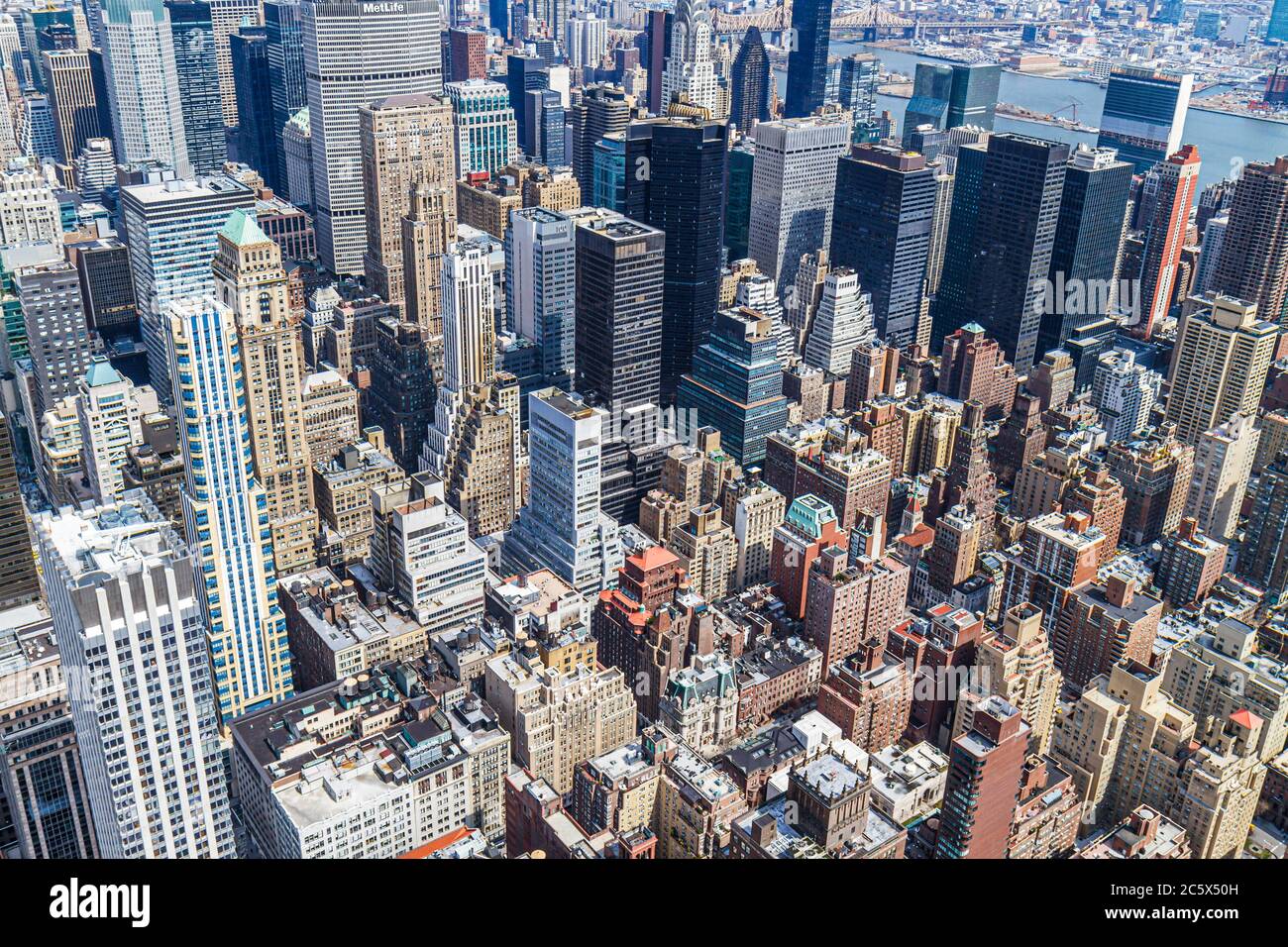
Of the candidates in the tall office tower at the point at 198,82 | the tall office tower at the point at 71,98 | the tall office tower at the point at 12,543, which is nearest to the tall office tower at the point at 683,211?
the tall office tower at the point at 12,543

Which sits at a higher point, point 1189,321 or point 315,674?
point 1189,321

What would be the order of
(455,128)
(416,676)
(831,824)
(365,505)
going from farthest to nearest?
1. (455,128)
2. (365,505)
3. (416,676)
4. (831,824)

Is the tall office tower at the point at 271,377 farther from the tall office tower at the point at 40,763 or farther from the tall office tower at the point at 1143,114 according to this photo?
the tall office tower at the point at 1143,114

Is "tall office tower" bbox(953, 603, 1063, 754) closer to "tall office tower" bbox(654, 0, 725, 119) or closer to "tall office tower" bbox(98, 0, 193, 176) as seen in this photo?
"tall office tower" bbox(654, 0, 725, 119)

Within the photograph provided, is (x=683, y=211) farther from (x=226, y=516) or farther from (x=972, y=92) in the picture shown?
(x=972, y=92)
